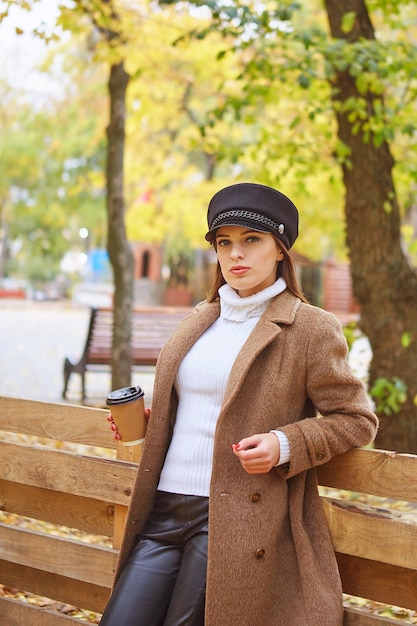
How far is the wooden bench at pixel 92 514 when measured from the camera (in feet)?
8.84

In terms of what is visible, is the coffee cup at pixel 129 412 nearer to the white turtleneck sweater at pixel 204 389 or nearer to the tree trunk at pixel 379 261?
the white turtleneck sweater at pixel 204 389

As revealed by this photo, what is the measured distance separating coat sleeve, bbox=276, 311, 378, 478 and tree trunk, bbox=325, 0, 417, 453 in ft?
14.0

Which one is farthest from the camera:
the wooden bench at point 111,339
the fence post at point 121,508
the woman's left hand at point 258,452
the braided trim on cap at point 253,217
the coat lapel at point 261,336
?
the wooden bench at point 111,339

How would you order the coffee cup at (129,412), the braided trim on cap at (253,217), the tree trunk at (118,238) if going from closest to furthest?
the braided trim on cap at (253,217) < the coffee cup at (129,412) < the tree trunk at (118,238)

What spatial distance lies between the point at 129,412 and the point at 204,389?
11.0 inches

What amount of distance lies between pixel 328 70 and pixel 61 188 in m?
34.2

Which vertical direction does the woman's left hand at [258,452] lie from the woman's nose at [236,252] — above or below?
below

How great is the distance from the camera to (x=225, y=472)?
2584mm


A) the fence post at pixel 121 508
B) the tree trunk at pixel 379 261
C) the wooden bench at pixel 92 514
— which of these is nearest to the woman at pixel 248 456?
the wooden bench at pixel 92 514

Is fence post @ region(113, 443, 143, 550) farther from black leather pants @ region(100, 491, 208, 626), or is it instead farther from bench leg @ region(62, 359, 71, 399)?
bench leg @ region(62, 359, 71, 399)

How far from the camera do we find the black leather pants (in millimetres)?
2600

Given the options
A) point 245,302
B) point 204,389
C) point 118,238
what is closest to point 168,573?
point 204,389

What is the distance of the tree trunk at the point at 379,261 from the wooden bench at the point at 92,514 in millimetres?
3369

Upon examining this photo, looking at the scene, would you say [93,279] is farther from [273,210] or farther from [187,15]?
[273,210]
